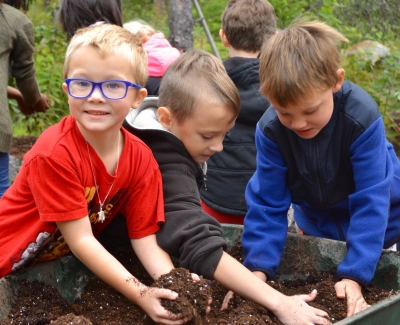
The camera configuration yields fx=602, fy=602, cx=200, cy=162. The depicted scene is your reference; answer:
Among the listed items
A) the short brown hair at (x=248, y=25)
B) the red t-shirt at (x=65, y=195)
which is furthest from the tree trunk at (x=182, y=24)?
the red t-shirt at (x=65, y=195)

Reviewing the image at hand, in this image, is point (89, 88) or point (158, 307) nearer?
point (158, 307)

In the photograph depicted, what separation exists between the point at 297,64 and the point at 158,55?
1987 millimetres

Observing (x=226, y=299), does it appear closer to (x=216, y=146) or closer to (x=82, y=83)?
(x=216, y=146)

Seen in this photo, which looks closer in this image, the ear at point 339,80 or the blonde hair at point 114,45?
the blonde hair at point 114,45

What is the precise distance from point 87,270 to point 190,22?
4569 mm

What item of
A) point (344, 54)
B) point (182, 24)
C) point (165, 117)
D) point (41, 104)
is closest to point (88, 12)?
point (41, 104)

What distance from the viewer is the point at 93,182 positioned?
230cm

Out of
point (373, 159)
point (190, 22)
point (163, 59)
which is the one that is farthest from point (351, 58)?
point (373, 159)

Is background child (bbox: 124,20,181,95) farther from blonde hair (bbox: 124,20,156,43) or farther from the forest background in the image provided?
the forest background

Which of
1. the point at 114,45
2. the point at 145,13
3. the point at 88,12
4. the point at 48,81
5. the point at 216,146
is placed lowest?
the point at 145,13

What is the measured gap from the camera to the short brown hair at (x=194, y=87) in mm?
2545

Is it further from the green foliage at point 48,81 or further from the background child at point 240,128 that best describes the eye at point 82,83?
the green foliage at point 48,81

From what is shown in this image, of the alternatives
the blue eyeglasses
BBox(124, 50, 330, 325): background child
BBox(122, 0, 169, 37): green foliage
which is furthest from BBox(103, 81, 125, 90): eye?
BBox(122, 0, 169, 37): green foliage

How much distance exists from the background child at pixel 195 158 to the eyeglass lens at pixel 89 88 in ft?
1.26
